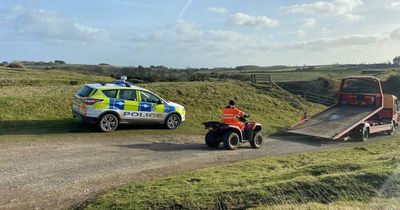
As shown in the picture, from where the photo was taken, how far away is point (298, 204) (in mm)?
7199

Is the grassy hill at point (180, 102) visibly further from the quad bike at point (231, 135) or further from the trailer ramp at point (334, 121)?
the quad bike at point (231, 135)

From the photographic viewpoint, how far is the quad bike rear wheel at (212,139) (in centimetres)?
1536

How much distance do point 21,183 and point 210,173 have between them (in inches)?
155

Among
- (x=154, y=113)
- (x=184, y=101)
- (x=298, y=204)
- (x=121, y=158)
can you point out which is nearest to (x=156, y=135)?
(x=154, y=113)

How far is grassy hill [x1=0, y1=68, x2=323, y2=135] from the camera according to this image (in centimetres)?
1759

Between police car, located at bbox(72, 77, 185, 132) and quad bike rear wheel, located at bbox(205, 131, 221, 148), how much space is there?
335cm

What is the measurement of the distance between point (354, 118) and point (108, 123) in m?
10.7

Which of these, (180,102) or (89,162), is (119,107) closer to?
(89,162)

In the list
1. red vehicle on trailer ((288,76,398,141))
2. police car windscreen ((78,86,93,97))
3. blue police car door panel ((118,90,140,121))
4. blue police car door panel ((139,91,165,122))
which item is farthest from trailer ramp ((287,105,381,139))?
police car windscreen ((78,86,93,97))

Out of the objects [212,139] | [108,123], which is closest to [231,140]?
[212,139]

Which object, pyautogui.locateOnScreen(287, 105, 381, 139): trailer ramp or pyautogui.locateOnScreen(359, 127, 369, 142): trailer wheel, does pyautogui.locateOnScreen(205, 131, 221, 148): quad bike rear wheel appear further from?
pyautogui.locateOnScreen(359, 127, 369, 142): trailer wheel

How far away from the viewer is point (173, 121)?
18.6 metres

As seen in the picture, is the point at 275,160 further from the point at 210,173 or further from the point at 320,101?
the point at 320,101

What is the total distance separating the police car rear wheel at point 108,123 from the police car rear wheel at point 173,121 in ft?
7.39
